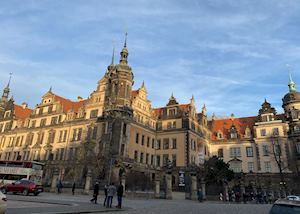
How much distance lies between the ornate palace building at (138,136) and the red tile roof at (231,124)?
30 cm

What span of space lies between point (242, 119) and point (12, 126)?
6046 cm

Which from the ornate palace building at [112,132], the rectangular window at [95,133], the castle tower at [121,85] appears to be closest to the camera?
the ornate palace building at [112,132]

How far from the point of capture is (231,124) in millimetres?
69062

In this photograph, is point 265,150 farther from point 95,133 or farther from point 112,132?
point 95,133

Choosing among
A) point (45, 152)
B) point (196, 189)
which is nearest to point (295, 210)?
point (196, 189)

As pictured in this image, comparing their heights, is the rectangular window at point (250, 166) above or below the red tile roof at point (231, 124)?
below

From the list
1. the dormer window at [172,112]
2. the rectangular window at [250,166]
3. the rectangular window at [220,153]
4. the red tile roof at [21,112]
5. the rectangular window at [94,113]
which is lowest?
the rectangular window at [250,166]

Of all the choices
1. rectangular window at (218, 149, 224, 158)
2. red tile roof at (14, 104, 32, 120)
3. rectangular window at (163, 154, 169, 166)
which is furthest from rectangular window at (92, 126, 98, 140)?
red tile roof at (14, 104, 32, 120)

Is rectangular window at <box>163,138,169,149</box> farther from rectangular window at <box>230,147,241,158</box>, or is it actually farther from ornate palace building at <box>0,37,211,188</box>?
rectangular window at <box>230,147,241,158</box>

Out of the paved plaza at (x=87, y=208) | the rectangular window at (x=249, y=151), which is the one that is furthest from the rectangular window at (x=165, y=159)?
the paved plaza at (x=87, y=208)

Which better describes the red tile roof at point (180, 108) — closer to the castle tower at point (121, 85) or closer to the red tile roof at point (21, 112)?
the castle tower at point (121, 85)

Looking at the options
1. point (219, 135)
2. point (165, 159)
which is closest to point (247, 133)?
point (219, 135)

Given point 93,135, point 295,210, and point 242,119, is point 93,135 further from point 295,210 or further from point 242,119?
point 295,210

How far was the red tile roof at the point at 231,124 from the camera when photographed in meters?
65.5
